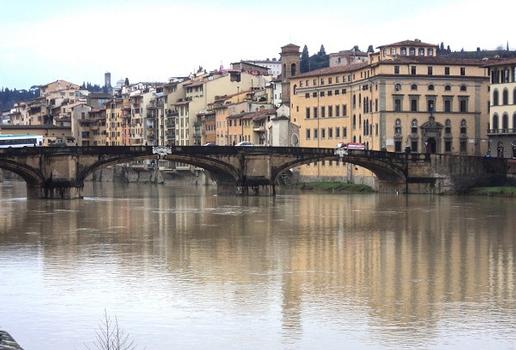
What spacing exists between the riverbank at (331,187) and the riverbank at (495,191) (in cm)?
1000

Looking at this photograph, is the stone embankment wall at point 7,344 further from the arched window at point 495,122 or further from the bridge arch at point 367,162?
the arched window at point 495,122

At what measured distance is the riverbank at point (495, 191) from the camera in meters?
73.8

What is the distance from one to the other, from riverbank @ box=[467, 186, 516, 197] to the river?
1488 cm

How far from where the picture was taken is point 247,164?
3105 inches

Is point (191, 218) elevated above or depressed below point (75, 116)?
below

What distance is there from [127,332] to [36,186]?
5218 cm

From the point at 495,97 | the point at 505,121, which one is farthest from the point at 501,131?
the point at 495,97

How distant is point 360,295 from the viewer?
29.3 meters

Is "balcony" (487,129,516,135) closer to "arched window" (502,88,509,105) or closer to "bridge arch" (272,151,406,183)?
"arched window" (502,88,509,105)

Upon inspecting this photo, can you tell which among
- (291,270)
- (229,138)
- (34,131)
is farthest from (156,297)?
(34,131)

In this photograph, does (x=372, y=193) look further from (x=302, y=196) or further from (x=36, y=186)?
(x=36, y=186)

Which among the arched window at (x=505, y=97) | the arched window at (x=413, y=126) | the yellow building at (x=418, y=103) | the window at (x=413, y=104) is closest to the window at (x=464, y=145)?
the yellow building at (x=418, y=103)

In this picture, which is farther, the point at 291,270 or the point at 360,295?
the point at 291,270

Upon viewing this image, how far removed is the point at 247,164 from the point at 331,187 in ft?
43.4
